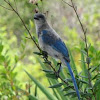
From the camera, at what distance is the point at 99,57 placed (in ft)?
8.40

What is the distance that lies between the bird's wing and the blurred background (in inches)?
2.9

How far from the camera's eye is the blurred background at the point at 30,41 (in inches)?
102

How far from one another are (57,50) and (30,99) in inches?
26.8

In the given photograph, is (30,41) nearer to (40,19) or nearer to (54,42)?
(40,19)

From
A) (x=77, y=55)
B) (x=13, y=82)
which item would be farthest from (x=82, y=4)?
(x=13, y=82)

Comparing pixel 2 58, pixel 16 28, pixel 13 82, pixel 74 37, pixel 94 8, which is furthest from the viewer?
pixel 16 28

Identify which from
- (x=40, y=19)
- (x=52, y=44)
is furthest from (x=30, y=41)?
(x=52, y=44)

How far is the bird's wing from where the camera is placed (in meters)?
2.00

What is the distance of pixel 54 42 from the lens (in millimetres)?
2035

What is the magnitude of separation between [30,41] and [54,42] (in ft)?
16.7

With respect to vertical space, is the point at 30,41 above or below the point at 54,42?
above

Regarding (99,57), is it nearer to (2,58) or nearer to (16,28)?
(2,58)

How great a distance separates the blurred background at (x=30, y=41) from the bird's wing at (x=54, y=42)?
75mm

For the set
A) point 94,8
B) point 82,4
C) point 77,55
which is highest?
point 82,4
